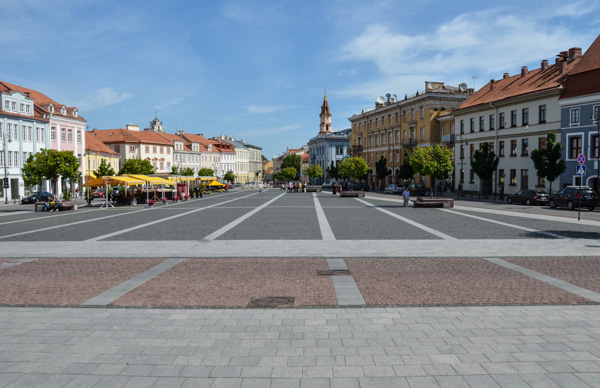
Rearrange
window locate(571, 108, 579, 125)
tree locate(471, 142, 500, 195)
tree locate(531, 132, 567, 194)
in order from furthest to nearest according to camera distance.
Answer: tree locate(471, 142, 500, 195)
window locate(571, 108, 579, 125)
tree locate(531, 132, 567, 194)

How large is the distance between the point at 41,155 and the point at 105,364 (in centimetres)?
3678

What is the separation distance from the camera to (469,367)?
15.7ft

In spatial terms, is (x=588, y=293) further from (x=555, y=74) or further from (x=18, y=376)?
(x=555, y=74)

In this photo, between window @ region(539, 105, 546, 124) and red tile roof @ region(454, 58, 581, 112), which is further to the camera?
red tile roof @ region(454, 58, 581, 112)

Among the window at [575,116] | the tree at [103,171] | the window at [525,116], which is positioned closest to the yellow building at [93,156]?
the tree at [103,171]

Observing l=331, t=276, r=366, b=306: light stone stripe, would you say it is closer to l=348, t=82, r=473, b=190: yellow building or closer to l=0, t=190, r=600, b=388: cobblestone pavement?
l=0, t=190, r=600, b=388: cobblestone pavement

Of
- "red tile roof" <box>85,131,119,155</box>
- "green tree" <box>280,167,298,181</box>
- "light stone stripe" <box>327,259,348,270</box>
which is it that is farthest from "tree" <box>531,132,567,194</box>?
"green tree" <box>280,167,298,181</box>

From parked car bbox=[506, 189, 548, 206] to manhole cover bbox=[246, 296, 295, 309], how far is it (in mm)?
31954

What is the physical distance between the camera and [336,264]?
10.7 meters

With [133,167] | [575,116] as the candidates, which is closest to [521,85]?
[575,116]

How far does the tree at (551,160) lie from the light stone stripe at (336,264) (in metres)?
32.1

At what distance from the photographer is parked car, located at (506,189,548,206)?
33.8 metres

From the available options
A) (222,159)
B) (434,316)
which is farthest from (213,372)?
(222,159)

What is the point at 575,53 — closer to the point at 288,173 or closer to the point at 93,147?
the point at 93,147
